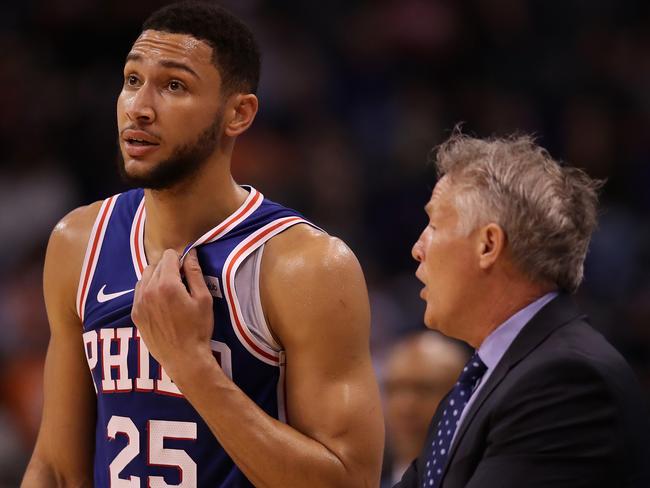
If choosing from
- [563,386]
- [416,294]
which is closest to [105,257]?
[563,386]

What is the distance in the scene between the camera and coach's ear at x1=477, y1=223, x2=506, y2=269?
2.76 m

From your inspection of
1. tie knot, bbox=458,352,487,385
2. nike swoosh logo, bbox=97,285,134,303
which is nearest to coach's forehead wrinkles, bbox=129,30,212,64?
nike swoosh logo, bbox=97,285,134,303

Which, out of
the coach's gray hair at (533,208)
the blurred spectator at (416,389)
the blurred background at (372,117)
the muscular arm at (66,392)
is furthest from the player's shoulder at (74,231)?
the blurred background at (372,117)

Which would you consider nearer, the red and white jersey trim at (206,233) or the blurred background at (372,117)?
the red and white jersey trim at (206,233)

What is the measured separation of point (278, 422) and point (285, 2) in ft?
21.9

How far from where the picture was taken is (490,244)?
2.78 meters

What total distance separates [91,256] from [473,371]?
119 cm

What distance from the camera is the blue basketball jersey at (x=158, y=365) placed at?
3.12 meters

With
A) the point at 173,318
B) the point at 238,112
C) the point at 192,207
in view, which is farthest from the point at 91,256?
the point at 238,112

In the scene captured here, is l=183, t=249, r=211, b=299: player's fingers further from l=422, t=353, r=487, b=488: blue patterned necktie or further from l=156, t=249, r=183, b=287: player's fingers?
l=422, t=353, r=487, b=488: blue patterned necktie

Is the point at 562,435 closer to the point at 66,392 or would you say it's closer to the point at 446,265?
the point at 446,265

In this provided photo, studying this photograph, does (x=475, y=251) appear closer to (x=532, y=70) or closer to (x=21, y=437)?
(x=21, y=437)

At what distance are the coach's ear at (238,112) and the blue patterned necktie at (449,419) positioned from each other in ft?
3.12

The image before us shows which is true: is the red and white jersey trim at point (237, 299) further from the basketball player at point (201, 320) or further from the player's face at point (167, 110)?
the player's face at point (167, 110)
